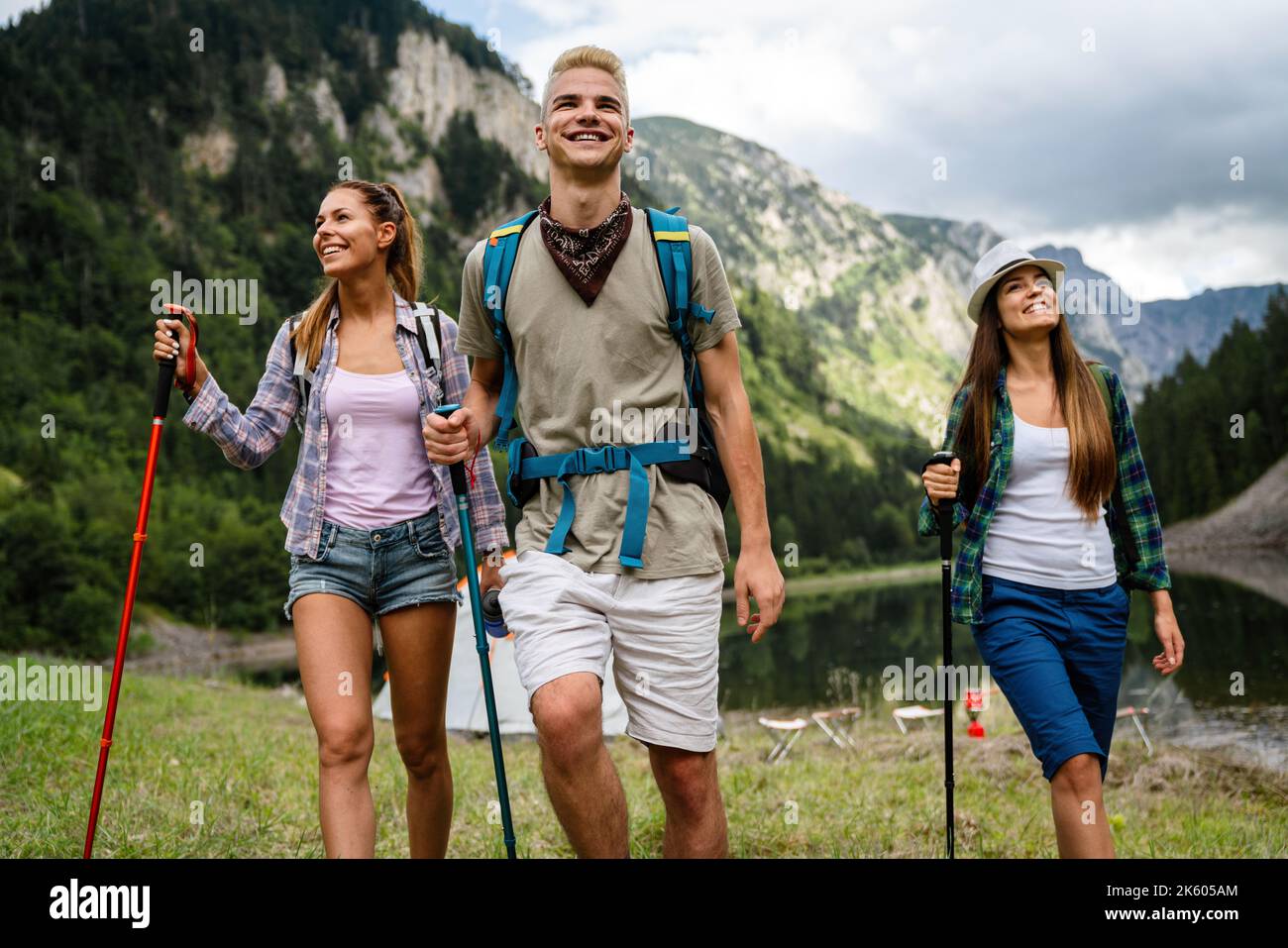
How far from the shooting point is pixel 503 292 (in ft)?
13.2

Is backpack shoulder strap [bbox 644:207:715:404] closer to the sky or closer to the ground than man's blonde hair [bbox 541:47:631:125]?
closer to the ground

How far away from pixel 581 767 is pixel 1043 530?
2169 mm

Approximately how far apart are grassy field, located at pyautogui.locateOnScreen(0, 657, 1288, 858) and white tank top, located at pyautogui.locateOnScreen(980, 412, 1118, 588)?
76.8 inches

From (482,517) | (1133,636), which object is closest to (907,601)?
(1133,636)

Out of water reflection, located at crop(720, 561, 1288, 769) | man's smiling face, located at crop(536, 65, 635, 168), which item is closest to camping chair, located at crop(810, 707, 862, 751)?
water reflection, located at crop(720, 561, 1288, 769)

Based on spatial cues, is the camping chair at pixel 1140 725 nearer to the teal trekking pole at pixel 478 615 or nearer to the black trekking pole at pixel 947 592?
the black trekking pole at pixel 947 592

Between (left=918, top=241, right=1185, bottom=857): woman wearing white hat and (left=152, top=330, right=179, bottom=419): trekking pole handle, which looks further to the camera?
(left=152, top=330, right=179, bottom=419): trekking pole handle

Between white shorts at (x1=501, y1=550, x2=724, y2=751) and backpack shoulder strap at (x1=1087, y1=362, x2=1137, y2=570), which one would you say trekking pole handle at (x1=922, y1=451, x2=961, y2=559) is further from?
white shorts at (x1=501, y1=550, x2=724, y2=751)

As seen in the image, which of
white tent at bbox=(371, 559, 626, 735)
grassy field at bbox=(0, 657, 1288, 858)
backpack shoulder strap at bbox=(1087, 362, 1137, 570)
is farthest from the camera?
white tent at bbox=(371, 559, 626, 735)

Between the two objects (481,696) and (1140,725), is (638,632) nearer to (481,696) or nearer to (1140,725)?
(481,696)

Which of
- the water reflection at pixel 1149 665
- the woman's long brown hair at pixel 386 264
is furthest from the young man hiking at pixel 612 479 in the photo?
the water reflection at pixel 1149 665

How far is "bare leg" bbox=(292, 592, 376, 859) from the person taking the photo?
3.88m

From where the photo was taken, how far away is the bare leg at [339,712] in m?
3.88
